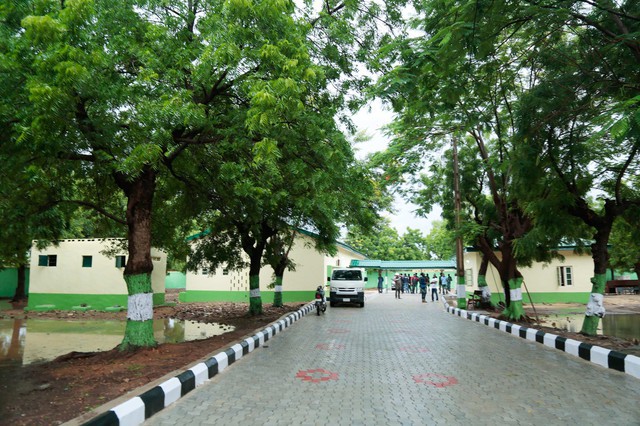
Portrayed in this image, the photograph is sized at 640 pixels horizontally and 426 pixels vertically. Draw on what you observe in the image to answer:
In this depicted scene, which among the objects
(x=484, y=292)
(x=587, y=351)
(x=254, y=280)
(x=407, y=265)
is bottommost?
(x=587, y=351)

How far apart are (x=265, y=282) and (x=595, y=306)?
17.7 metres

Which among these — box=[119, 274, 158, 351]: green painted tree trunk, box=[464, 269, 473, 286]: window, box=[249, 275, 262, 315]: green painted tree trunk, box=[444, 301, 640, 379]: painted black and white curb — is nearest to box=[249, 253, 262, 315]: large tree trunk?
box=[249, 275, 262, 315]: green painted tree trunk

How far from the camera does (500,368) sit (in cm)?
743

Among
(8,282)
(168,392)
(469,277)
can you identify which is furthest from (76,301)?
(469,277)

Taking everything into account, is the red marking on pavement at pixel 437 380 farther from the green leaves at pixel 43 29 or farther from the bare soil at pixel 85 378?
the green leaves at pixel 43 29

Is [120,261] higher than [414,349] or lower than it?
higher

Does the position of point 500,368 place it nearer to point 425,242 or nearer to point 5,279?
point 5,279

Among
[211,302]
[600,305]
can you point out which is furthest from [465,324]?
[211,302]

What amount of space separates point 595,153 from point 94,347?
12.6m

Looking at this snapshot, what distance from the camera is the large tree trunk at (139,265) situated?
8.40m

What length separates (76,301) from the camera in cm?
2283

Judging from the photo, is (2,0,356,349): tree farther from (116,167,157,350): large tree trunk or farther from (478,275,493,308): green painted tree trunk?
(478,275,493,308): green painted tree trunk

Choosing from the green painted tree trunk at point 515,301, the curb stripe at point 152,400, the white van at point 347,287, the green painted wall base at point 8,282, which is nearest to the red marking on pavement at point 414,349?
the curb stripe at point 152,400

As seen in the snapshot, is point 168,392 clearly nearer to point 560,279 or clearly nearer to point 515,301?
point 515,301
